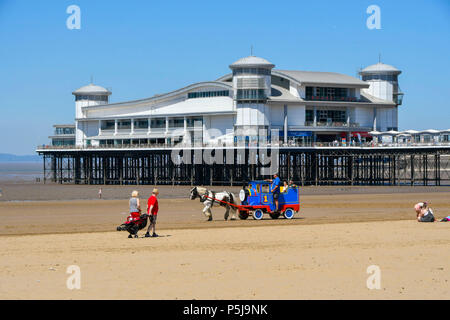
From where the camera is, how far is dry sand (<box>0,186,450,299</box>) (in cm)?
1394

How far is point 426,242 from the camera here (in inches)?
803

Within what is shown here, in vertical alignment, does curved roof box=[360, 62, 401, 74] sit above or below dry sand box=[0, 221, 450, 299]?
above

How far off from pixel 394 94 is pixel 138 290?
76804mm

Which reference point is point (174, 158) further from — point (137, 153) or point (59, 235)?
point (59, 235)

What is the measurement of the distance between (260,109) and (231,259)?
193 feet

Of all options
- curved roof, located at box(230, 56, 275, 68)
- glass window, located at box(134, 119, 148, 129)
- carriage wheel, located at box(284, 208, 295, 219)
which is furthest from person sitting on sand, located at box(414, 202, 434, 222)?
glass window, located at box(134, 119, 148, 129)

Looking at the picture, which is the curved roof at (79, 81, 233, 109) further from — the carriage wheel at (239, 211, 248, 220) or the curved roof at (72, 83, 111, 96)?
the carriage wheel at (239, 211, 248, 220)

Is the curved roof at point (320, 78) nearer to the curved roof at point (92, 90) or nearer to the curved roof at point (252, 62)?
the curved roof at point (252, 62)

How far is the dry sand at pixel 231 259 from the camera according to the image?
13.9 metres

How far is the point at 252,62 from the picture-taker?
250 ft

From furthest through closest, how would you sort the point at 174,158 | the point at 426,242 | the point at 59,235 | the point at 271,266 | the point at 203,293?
the point at 174,158
the point at 59,235
the point at 426,242
the point at 271,266
the point at 203,293

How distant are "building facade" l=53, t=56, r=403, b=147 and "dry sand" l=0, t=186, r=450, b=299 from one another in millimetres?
47667
